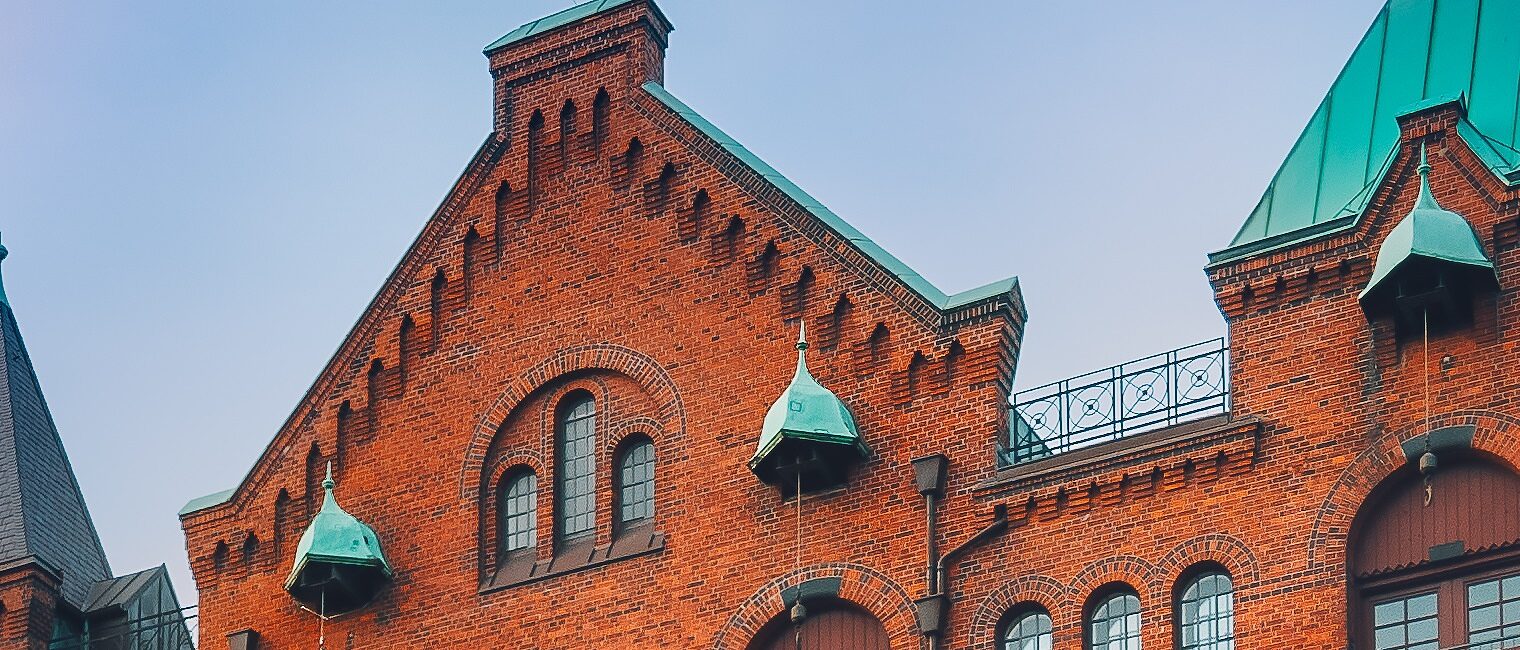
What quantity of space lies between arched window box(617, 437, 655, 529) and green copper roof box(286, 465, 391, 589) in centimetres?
304

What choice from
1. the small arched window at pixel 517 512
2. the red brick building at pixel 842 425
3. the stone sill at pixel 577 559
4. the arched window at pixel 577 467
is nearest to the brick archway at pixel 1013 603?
the red brick building at pixel 842 425

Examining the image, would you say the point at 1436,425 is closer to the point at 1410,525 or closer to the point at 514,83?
the point at 1410,525

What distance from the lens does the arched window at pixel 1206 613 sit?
36906mm

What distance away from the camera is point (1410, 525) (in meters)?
36.6

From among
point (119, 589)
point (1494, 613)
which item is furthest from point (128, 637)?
point (1494, 613)

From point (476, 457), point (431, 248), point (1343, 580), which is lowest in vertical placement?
point (1343, 580)

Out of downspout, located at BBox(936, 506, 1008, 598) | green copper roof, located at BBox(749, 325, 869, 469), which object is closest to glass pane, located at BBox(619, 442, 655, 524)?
green copper roof, located at BBox(749, 325, 869, 469)

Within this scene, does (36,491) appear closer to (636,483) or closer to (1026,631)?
(636,483)

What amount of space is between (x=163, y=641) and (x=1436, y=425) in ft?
55.7

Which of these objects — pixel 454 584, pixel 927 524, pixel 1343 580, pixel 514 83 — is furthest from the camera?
pixel 514 83

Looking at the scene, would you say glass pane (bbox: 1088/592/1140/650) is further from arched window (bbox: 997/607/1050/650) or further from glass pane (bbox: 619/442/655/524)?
glass pane (bbox: 619/442/655/524)

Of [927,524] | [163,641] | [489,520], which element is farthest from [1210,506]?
[163,641]

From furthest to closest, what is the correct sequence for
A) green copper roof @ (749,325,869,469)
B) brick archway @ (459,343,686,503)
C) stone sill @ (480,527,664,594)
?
1. brick archway @ (459,343,686,503)
2. stone sill @ (480,527,664,594)
3. green copper roof @ (749,325,869,469)

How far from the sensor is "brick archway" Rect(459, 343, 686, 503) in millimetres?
41281
